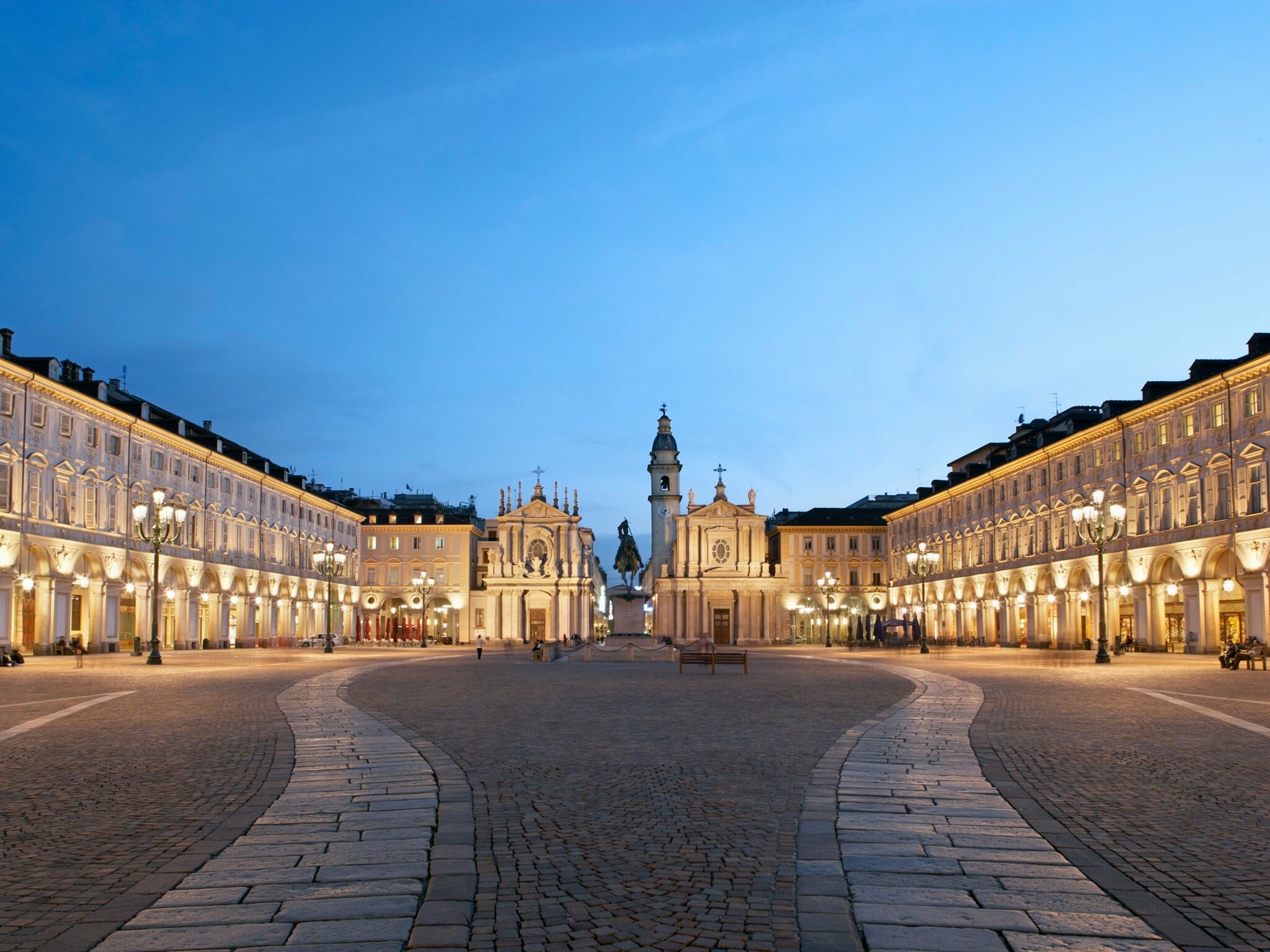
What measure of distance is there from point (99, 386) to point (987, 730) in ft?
178

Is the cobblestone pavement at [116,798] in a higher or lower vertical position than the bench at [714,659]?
higher

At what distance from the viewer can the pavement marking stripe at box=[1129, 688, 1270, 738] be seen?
17.8 meters

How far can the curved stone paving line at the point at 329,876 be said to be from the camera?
6457 millimetres

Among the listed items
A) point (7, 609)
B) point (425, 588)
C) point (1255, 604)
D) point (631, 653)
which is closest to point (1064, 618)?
point (1255, 604)

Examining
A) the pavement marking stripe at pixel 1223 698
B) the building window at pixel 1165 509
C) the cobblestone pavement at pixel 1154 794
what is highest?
the building window at pixel 1165 509

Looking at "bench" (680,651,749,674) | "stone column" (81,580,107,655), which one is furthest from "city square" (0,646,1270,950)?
"stone column" (81,580,107,655)

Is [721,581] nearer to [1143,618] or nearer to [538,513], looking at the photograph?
[538,513]

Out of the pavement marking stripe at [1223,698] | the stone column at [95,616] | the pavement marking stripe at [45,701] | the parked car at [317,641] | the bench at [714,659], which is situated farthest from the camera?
the parked car at [317,641]

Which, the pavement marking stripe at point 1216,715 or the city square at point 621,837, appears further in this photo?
the pavement marking stripe at point 1216,715

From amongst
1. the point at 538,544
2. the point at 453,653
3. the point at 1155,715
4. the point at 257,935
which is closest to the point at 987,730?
the point at 1155,715

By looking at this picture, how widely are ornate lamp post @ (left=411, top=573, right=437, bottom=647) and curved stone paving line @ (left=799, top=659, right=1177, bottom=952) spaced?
88443 millimetres

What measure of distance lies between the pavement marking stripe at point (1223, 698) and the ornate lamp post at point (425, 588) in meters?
77.2

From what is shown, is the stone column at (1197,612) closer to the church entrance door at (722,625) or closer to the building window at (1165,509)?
the building window at (1165,509)

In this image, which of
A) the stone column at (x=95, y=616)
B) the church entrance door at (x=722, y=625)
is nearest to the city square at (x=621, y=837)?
the stone column at (x=95, y=616)
